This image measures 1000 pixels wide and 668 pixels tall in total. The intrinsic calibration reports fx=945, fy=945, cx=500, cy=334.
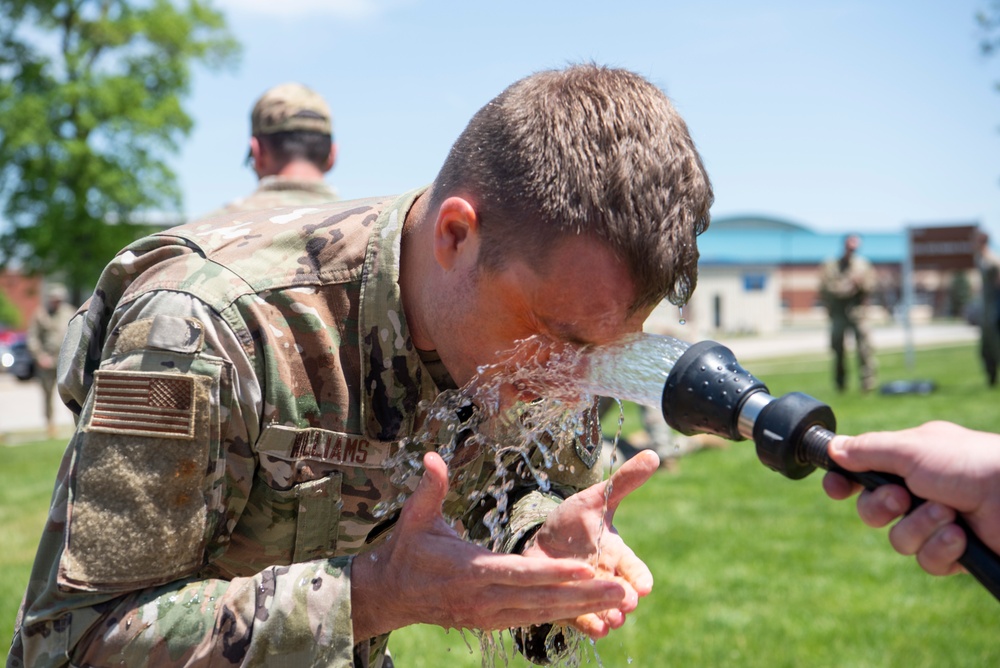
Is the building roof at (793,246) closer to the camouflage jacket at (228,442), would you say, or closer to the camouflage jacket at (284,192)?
the camouflage jacket at (284,192)

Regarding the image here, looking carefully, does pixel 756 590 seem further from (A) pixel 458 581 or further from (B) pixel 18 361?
(B) pixel 18 361

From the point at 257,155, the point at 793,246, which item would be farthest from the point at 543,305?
the point at 793,246

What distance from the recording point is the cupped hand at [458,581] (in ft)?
5.26

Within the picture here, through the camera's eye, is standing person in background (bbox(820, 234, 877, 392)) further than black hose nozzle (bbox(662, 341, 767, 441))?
Yes

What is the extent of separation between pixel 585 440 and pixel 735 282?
52986mm

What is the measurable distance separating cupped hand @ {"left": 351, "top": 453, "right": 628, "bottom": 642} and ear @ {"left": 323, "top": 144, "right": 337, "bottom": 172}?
426 centimetres

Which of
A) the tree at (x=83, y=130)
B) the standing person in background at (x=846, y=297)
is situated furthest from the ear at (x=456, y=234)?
the tree at (x=83, y=130)

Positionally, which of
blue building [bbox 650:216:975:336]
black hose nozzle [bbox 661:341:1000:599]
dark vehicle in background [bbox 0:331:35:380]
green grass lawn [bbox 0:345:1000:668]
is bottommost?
blue building [bbox 650:216:975:336]

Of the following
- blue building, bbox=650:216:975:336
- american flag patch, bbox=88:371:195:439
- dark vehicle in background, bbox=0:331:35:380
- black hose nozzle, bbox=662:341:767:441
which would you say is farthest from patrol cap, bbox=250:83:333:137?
blue building, bbox=650:216:975:336

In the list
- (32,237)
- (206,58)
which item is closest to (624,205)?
(32,237)

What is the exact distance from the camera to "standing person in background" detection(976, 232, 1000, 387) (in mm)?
13375

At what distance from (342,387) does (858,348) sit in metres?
13.5

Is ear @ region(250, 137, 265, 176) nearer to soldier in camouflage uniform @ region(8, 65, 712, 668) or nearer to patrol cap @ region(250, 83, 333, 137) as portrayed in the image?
patrol cap @ region(250, 83, 333, 137)

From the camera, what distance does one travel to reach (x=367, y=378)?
2.02m
